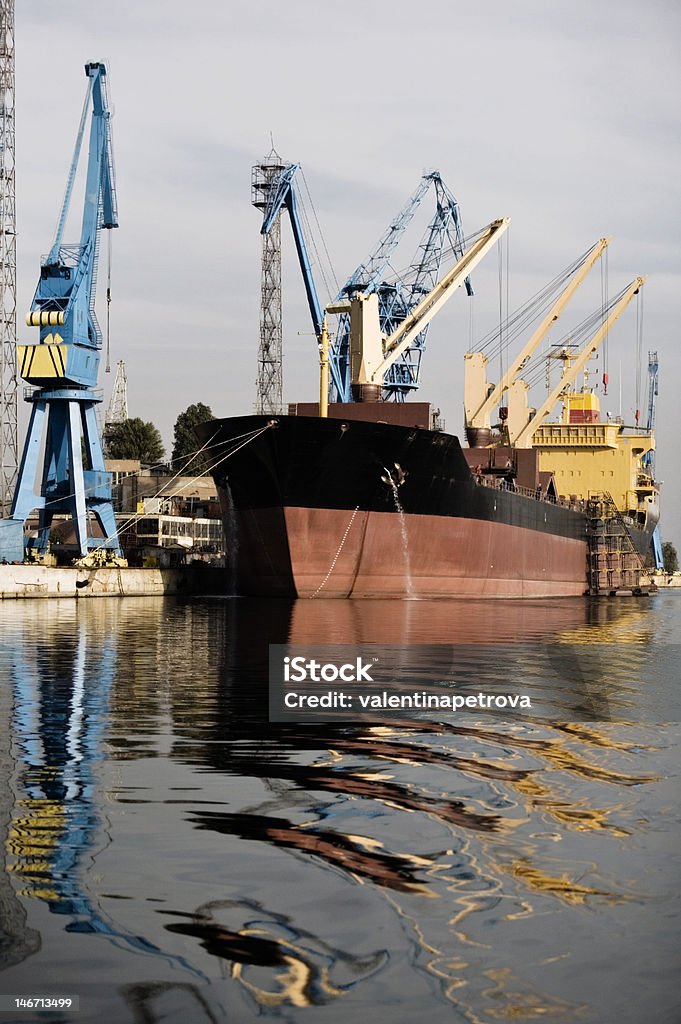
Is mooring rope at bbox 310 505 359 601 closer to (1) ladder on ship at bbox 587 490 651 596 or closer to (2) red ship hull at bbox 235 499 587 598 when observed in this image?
(2) red ship hull at bbox 235 499 587 598

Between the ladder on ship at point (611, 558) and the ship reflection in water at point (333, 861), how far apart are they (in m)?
55.9

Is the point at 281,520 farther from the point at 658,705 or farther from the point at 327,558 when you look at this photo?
the point at 658,705

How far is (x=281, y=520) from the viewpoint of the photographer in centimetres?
4112

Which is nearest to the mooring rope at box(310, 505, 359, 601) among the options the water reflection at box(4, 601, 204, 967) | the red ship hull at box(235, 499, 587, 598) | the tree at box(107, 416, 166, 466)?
the red ship hull at box(235, 499, 587, 598)

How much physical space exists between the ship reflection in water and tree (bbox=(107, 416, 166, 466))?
3996 inches

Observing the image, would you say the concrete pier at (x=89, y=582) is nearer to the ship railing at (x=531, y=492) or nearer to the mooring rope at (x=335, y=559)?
the mooring rope at (x=335, y=559)

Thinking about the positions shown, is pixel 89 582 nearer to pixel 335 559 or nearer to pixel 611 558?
pixel 335 559

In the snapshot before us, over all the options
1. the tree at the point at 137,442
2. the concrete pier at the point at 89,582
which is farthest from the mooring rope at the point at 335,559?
the tree at the point at 137,442

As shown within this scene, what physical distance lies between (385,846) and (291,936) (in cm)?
183

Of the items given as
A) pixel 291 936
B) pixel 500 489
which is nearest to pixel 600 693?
pixel 291 936

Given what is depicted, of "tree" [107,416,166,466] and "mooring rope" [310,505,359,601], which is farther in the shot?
"tree" [107,416,166,466]

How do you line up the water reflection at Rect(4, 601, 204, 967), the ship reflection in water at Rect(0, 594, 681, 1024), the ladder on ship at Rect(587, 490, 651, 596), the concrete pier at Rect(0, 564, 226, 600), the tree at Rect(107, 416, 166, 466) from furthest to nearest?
the tree at Rect(107, 416, 166, 466) → the ladder on ship at Rect(587, 490, 651, 596) → the concrete pier at Rect(0, 564, 226, 600) → the water reflection at Rect(4, 601, 204, 967) → the ship reflection in water at Rect(0, 594, 681, 1024)

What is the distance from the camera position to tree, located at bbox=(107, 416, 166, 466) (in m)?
116

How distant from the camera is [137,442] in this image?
116 metres
